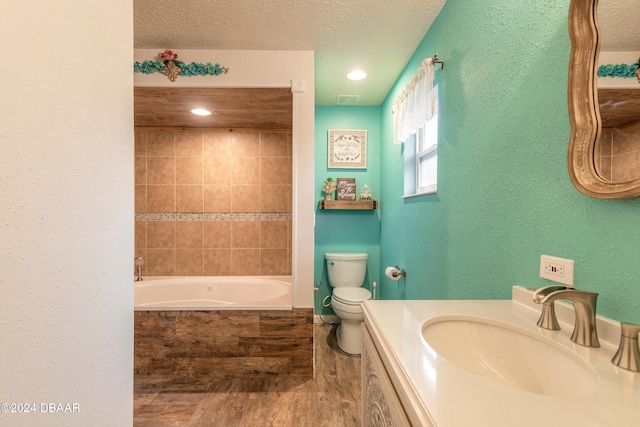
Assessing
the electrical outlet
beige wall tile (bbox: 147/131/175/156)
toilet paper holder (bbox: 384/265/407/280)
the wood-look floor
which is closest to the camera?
the electrical outlet

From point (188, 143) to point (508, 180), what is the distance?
296cm

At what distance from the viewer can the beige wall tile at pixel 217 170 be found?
117 inches

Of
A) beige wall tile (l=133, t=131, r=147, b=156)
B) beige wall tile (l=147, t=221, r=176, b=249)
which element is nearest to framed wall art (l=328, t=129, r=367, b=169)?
beige wall tile (l=147, t=221, r=176, b=249)

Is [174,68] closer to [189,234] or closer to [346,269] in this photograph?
[189,234]

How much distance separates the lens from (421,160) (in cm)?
210

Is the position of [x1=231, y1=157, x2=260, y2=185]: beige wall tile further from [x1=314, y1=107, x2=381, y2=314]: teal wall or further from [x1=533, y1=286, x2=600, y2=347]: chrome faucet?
[x1=533, y1=286, x2=600, y2=347]: chrome faucet

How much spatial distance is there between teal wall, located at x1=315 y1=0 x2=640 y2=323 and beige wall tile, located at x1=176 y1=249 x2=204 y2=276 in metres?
2.29

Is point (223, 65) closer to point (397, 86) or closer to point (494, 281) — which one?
point (397, 86)

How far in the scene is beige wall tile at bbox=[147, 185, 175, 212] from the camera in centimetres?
295

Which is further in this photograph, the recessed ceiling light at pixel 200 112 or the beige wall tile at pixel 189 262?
the beige wall tile at pixel 189 262

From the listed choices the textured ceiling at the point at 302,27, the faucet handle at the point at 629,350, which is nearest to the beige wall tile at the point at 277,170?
the textured ceiling at the point at 302,27

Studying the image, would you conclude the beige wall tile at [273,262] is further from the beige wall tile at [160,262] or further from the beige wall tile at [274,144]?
the beige wall tile at [274,144]

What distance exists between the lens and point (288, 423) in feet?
5.05

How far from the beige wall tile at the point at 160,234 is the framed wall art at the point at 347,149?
1.91 meters
